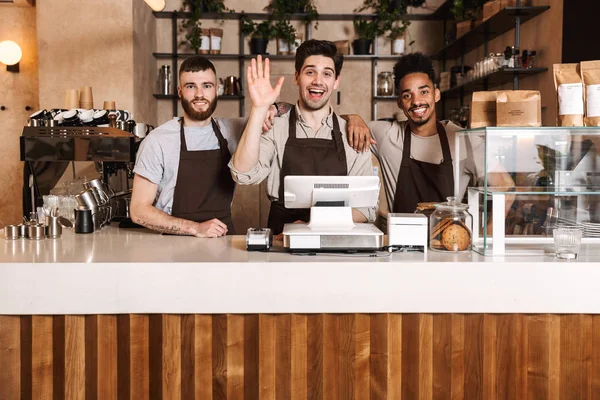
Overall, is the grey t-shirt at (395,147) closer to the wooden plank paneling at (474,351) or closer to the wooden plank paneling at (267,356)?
the wooden plank paneling at (474,351)

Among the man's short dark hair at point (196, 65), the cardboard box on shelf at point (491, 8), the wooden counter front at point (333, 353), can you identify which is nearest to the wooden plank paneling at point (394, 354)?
the wooden counter front at point (333, 353)

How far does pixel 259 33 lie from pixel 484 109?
179 inches

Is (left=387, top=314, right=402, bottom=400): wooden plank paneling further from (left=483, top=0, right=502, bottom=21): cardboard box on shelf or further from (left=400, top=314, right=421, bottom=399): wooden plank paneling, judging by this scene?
(left=483, top=0, right=502, bottom=21): cardboard box on shelf

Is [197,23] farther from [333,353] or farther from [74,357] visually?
[333,353]

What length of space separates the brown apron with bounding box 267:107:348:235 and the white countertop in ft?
3.18

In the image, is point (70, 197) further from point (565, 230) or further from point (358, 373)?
point (565, 230)

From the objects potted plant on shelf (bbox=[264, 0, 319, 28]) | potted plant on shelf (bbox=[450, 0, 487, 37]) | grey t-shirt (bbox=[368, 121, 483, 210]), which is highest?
potted plant on shelf (bbox=[264, 0, 319, 28])

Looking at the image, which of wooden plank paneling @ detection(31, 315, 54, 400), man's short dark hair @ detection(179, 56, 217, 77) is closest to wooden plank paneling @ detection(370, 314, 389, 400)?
wooden plank paneling @ detection(31, 315, 54, 400)

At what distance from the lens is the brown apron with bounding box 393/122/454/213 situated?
9.44 feet

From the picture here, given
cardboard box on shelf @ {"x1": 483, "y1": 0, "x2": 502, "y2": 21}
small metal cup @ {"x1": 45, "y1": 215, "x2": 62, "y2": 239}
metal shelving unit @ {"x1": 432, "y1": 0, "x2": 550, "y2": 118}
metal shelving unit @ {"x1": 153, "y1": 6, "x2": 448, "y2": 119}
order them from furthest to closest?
metal shelving unit @ {"x1": 153, "y1": 6, "x2": 448, "y2": 119} < cardboard box on shelf @ {"x1": 483, "y1": 0, "x2": 502, "y2": 21} < metal shelving unit @ {"x1": 432, "y1": 0, "x2": 550, "y2": 118} < small metal cup @ {"x1": 45, "y1": 215, "x2": 62, "y2": 239}

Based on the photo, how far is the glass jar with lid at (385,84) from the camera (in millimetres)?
6422

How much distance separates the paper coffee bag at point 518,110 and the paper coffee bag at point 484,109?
0.06 m

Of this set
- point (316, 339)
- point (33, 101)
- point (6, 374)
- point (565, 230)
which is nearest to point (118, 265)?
point (6, 374)

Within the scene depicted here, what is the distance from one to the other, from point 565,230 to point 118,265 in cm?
140
